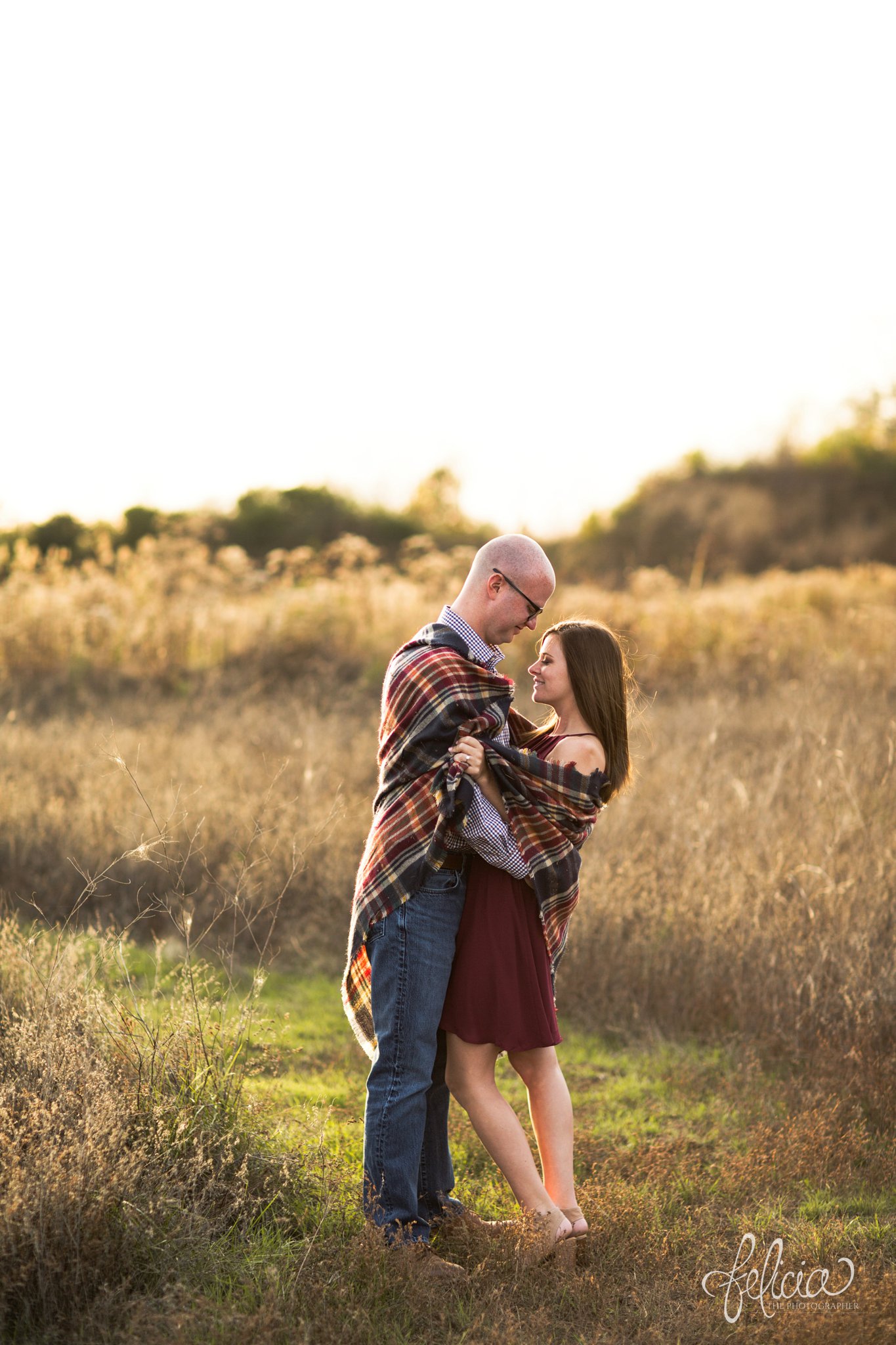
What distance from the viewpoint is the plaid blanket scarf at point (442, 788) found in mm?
3383

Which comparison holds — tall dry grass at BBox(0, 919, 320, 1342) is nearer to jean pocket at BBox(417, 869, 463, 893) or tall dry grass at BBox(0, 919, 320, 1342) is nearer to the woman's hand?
jean pocket at BBox(417, 869, 463, 893)

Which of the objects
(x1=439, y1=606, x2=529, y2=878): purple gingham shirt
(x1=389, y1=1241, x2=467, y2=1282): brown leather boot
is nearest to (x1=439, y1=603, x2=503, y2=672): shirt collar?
(x1=439, y1=606, x2=529, y2=878): purple gingham shirt

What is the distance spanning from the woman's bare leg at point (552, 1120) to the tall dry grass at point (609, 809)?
3.20 feet

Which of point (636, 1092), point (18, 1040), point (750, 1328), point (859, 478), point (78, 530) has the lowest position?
point (636, 1092)

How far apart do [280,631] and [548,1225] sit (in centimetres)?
1059

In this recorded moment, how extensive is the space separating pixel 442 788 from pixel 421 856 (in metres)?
0.21

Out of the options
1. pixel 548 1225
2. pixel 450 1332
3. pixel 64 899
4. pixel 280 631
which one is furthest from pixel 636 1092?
pixel 280 631

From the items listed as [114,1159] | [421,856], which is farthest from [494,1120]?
[114,1159]

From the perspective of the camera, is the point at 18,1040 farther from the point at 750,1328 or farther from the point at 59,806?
the point at 59,806

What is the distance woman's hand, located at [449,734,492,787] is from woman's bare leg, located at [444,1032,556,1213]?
2.75 ft

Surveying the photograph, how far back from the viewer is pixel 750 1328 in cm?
318

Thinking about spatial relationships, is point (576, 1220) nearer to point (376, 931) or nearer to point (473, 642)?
point (376, 931)

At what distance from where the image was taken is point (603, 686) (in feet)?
12.1

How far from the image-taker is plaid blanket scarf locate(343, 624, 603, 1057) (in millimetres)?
3383
